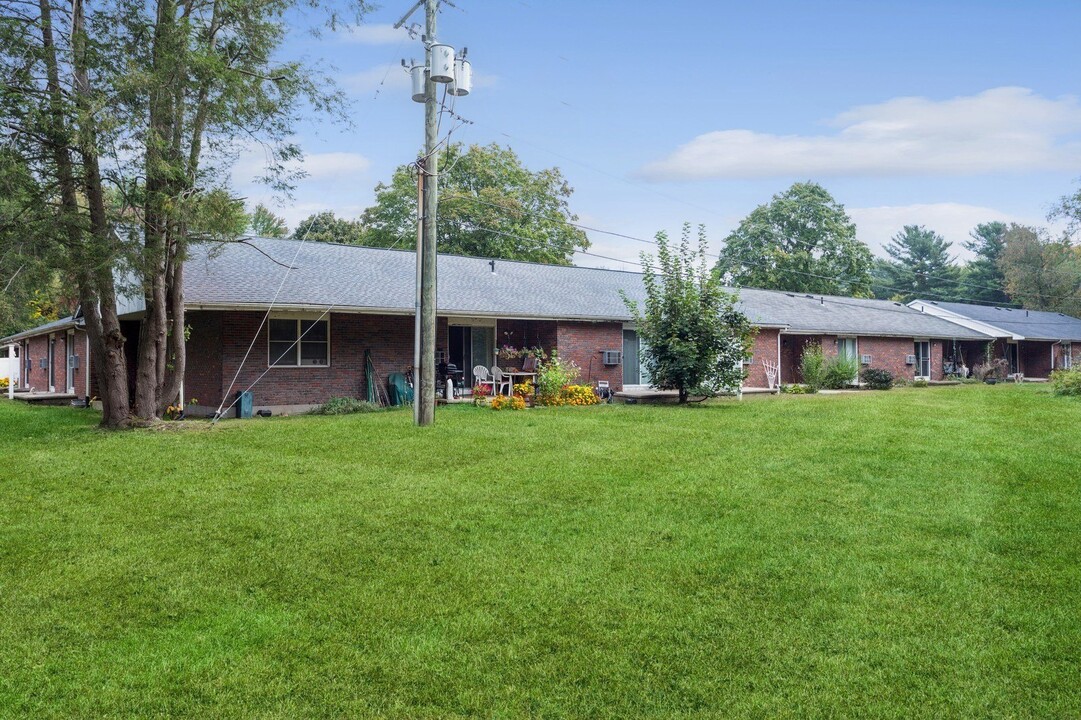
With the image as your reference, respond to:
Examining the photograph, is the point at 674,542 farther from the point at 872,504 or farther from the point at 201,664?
the point at 201,664

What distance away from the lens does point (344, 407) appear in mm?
16734

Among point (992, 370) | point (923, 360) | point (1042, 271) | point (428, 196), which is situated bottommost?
point (992, 370)

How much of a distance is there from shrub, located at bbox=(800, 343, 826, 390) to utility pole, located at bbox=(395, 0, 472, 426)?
54.7 feet

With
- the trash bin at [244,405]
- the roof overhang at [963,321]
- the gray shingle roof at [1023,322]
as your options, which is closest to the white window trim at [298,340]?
the trash bin at [244,405]

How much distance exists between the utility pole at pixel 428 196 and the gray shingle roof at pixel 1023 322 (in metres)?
32.8

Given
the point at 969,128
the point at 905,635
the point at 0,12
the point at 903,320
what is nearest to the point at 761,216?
the point at 903,320

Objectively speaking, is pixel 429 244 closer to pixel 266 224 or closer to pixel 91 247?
pixel 91 247

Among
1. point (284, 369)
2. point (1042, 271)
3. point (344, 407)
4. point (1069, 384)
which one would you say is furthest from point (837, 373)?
point (1042, 271)

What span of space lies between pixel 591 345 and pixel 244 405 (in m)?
9.53

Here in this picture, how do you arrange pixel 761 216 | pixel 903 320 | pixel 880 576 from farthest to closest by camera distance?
pixel 761 216 < pixel 903 320 < pixel 880 576

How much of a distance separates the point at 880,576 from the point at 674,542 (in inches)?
61.3

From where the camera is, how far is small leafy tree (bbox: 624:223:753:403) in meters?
18.3

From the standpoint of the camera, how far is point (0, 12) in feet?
39.8

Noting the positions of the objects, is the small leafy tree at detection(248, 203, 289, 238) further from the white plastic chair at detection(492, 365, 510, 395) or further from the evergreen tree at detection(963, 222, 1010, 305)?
the evergreen tree at detection(963, 222, 1010, 305)
